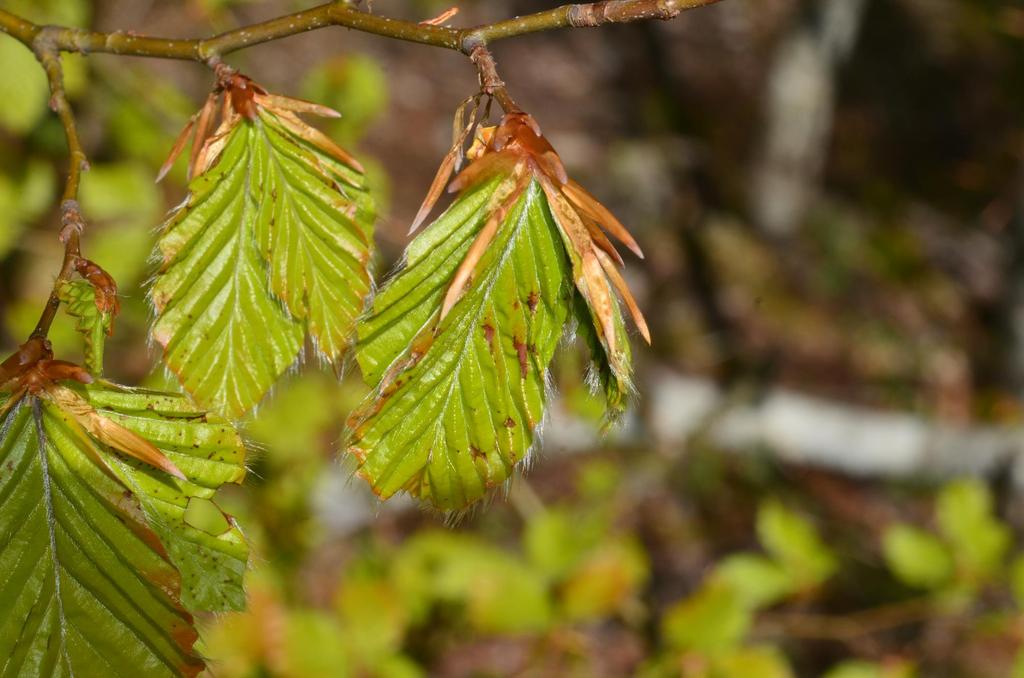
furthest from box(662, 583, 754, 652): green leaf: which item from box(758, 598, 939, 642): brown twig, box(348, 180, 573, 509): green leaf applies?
box(348, 180, 573, 509): green leaf

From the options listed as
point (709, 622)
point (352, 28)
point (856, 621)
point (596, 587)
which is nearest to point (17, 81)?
point (352, 28)

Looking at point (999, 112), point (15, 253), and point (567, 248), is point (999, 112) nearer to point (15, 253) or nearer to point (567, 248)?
point (15, 253)

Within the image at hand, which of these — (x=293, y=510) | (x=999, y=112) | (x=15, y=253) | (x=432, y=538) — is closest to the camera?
(x=293, y=510)

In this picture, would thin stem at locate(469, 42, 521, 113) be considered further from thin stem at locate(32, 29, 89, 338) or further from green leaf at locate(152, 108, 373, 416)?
thin stem at locate(32, 29, 89, 338)

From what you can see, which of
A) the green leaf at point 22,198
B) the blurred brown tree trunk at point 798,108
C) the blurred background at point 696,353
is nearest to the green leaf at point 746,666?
the blurred background at point 696,353

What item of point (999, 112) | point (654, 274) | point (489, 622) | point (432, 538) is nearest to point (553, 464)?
point (654, 274)
